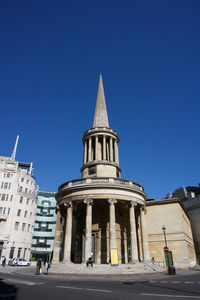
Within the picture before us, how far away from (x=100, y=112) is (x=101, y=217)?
77.4 feet

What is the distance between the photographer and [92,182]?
31.2m

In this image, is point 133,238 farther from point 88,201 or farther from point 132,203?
point 88,201

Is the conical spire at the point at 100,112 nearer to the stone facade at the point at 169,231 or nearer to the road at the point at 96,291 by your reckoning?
the stone facade at the point at 169,231

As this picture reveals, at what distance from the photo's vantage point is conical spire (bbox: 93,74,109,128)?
4566cm

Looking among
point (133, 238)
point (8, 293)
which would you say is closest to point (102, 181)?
point (133, 238)

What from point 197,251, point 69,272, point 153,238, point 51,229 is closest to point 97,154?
point 153,238

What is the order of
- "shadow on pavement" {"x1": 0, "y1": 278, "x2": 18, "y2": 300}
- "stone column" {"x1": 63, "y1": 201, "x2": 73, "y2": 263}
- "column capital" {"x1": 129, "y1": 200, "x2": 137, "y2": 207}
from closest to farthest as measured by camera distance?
"shadow on pavement" {"x1": 0, "y1": 278, "x2": 18, "y2": 300}, "stone column" {"x1": 63, "y1": 201, "x2": 73, "y2": 263}, "column capital" {"x1": 129, "y1": 200, "x2": 137, "y2": 207}

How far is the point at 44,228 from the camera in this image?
266 ft

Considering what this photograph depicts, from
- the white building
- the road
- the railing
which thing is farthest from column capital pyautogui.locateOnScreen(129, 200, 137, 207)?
the white building

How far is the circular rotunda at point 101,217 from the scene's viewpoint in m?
29.0

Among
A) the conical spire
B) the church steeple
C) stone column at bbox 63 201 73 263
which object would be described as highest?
the conical spire

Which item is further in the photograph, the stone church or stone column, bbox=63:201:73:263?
the stone church

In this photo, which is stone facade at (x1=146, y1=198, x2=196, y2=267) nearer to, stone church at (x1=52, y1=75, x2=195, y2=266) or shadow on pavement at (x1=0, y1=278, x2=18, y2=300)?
stone church at (x1=52, y1=75, x2=195, y2=266)

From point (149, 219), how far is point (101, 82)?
33878mm
